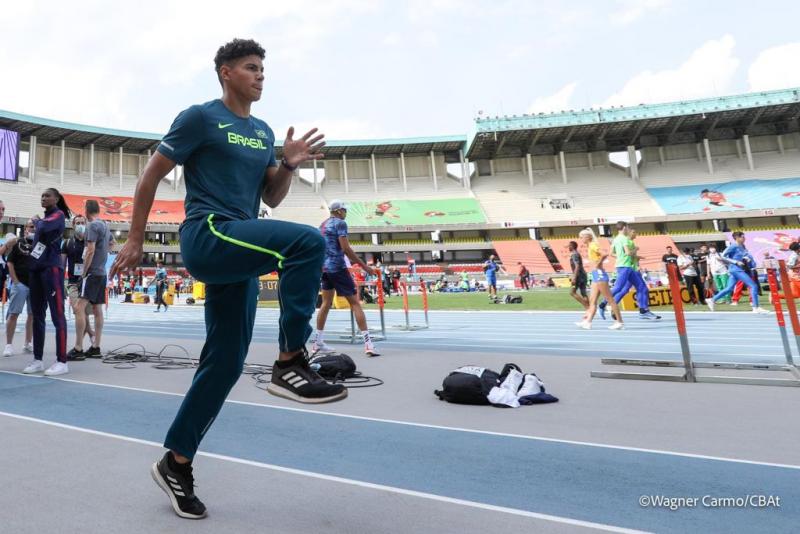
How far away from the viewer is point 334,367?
4145 millimetres

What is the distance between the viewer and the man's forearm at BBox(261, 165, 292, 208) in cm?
193

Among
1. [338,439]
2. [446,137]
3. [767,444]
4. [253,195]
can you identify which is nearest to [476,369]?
[338,439]

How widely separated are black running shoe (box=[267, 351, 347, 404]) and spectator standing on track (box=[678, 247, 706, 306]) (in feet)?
41.0

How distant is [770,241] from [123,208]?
5946cm

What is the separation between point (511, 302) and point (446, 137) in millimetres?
37876

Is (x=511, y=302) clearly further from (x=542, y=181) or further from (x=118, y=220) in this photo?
(x=118, y=220)

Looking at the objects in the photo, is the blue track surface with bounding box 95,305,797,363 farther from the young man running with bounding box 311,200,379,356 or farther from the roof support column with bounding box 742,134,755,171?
the roof support column with bounding box 742,134,755,171

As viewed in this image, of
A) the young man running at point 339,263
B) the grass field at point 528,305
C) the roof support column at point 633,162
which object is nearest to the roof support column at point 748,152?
the roof support column at point 633,162

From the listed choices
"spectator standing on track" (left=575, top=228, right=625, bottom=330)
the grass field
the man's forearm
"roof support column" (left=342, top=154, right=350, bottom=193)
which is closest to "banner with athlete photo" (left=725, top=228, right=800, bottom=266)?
the grass field

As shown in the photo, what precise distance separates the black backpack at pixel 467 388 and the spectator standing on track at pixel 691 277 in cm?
1051

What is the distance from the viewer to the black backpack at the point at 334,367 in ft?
13.5

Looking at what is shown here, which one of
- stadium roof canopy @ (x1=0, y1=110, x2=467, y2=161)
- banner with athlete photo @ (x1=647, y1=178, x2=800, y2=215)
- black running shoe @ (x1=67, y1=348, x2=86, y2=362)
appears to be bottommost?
black running shoe @ (x1=67, y1=348, x2=86, y2=362)

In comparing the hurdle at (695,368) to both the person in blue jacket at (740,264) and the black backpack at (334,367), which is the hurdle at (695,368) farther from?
the person in blue jacket at (740,264)

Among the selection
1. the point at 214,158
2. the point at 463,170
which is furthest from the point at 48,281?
the point at 463,170
